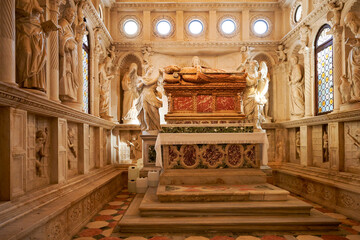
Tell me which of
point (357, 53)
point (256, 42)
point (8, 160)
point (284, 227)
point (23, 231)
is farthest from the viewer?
point (256, 42)

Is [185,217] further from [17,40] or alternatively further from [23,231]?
[17,40]

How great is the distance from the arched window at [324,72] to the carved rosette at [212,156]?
3671 millimetres

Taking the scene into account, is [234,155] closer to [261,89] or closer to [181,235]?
[181,235]

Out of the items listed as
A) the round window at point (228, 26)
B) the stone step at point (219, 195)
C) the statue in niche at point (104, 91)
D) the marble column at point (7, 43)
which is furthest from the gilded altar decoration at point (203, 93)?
the round window at point (228, 26)

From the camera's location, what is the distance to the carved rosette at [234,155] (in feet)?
20.2

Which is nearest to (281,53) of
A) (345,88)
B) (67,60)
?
(345,88)

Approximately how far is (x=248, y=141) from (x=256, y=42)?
604 centimetres

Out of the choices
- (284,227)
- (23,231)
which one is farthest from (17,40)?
(284,227)

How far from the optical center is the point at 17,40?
4.05 meters

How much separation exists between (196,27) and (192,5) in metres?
0.82

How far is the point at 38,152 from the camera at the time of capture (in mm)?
4676

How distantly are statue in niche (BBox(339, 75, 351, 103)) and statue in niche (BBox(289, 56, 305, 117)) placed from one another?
265 centimetres

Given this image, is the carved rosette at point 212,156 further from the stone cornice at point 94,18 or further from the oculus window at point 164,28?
the oculus window at point 164,28

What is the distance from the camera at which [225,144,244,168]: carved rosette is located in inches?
242
